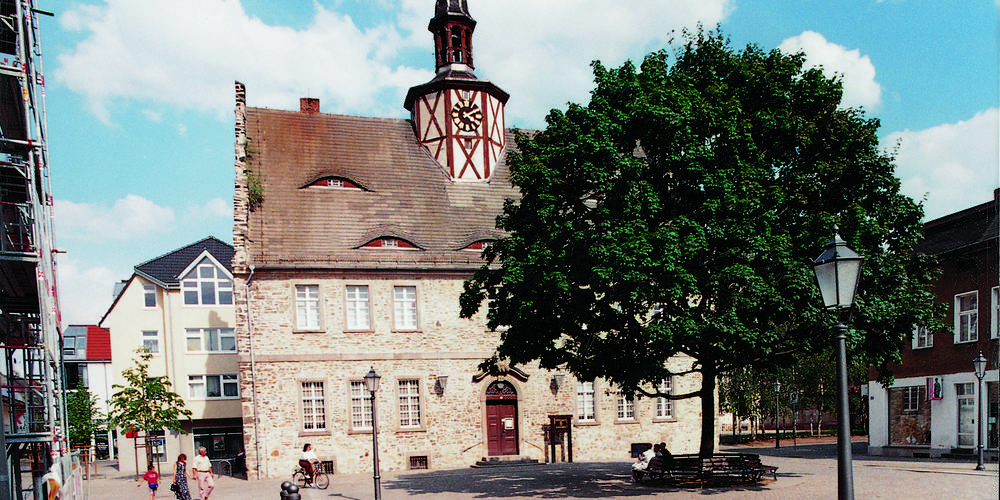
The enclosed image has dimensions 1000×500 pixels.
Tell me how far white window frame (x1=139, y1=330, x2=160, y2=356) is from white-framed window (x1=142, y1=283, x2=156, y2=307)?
1353 millimetres

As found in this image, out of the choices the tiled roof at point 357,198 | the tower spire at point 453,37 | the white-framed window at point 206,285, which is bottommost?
the white-framed window at point 206,285

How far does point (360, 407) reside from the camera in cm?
2708

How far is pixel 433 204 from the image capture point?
98.8 feet

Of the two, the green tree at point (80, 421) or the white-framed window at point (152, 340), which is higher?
the white-framed window at point (152, 340)

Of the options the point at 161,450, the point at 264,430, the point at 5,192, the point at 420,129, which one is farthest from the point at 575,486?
the point at 161,450

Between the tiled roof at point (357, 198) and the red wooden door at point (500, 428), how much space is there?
17.7ft

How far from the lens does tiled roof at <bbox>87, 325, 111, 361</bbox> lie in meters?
50.7

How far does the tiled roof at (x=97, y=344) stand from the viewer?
166 feet

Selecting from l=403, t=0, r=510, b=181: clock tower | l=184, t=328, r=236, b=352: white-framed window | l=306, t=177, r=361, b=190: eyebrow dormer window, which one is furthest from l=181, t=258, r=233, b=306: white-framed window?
l=403, t=0, r=510, b=181: clock tower

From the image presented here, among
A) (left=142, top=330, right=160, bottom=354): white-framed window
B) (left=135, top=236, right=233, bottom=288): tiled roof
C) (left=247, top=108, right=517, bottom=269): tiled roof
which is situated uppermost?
(left=247, top=108, right=517, bottom=269): tiled roof

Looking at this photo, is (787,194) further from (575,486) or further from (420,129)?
(420,129)

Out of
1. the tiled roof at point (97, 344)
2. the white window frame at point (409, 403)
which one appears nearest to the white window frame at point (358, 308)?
the white window frame at point (409, 403)

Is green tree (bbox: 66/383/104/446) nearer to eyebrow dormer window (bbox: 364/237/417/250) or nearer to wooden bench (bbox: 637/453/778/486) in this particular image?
eyebrow dormer window (bbox: 364/237/417/250)

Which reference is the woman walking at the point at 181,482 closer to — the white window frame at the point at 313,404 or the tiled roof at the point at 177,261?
the white window frame at the point at 313,404
